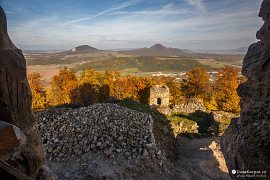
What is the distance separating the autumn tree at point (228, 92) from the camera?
125ft

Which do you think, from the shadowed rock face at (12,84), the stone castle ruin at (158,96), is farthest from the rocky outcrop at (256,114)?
the stone castle ruin at (158,96)

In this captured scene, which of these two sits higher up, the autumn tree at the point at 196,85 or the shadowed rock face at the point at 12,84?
the shadowed rock face at the point at 12,84

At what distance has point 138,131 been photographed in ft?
55.1

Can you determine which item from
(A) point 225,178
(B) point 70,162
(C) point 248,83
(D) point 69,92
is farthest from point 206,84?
(C) point 248,83

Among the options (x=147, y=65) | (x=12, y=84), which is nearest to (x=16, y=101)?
(x=12, y=84)

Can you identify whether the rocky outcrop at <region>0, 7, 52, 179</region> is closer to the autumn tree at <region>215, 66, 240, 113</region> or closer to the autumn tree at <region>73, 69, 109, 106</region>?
the autumn tree at <region>73, 69, 109, 106</region>

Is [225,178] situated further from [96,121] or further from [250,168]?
[250,168]

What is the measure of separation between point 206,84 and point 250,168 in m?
42.8

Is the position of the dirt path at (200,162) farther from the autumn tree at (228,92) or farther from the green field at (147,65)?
the green field at (147,65)

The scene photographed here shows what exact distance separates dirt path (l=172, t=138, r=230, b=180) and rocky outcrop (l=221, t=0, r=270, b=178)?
407 inches

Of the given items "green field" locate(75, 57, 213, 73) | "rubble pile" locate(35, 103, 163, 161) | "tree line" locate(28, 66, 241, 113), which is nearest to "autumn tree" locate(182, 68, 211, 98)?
"tree line" locate(28, 66, 241, 113)

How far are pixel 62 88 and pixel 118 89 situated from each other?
26.3ft

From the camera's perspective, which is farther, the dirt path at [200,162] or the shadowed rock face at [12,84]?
the dirt path at [200,162]

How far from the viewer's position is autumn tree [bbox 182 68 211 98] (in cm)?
4506
